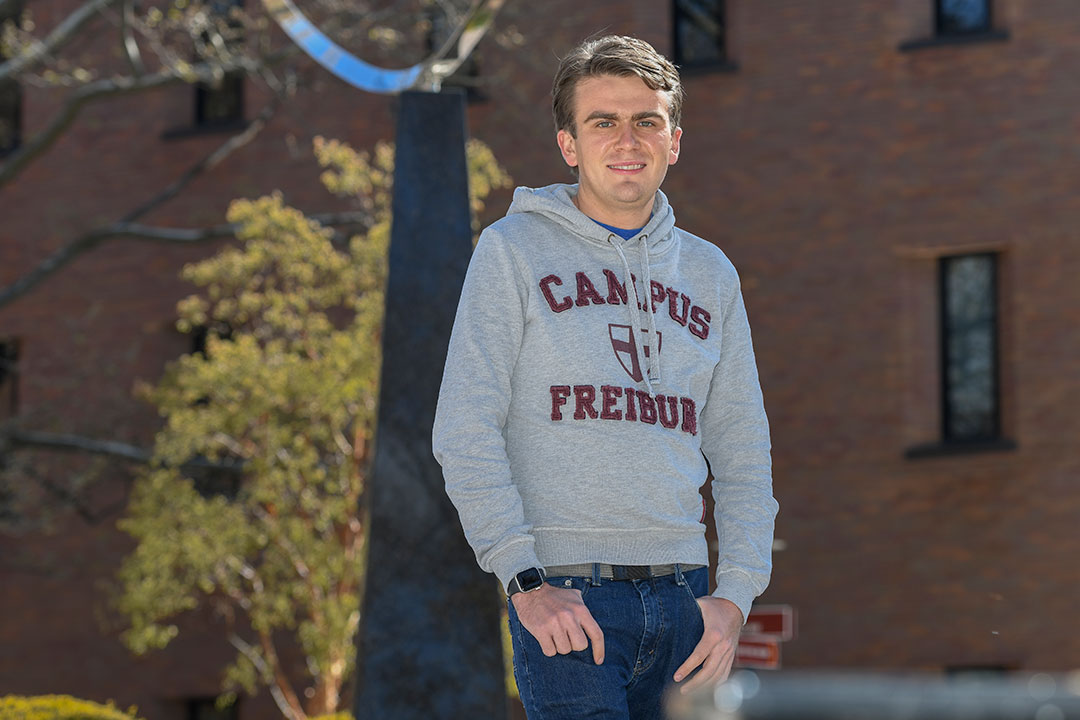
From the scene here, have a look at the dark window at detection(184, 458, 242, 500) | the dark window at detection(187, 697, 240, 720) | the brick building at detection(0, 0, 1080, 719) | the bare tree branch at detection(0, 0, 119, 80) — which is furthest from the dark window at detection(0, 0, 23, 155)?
the dark window at detection(187, 697, 240, 720)

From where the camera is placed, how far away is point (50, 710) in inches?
364

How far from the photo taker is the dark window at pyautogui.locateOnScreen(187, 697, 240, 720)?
60.8 feet

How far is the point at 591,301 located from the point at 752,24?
14.8 metres

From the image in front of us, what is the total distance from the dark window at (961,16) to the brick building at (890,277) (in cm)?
2

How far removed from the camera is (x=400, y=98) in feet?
20.9

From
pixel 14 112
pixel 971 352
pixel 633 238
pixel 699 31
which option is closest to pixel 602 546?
pixel 633 238

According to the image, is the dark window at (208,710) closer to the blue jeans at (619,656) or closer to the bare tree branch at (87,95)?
the bare tree branch at (87,95)

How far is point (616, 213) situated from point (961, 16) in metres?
14.9

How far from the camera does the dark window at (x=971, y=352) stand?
54.5 ft

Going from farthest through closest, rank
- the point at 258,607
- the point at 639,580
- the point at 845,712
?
the point at 258,607, the point at 639,580, the point at 845,712

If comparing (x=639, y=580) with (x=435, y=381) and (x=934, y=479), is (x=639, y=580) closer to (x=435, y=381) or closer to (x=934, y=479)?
(x=435, y=381)

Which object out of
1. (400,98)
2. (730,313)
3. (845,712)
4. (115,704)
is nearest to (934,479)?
(115,704)

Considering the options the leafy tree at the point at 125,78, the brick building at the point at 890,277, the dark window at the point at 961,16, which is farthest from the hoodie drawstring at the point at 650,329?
the dark window at the point at 961,16

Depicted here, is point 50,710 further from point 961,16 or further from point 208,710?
point 961,16
